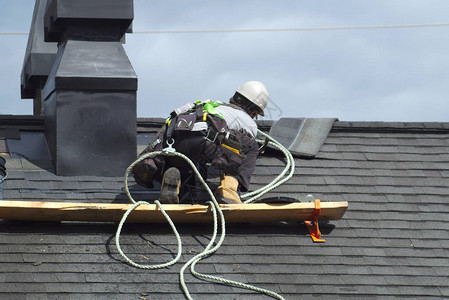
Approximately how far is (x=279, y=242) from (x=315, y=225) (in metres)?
0.35

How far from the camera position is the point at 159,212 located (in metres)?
5.77

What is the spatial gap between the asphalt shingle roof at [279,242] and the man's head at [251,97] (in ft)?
1.62

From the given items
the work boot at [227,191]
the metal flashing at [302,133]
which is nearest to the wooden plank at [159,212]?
the work boot at [227,191]

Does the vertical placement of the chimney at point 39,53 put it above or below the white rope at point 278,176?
below

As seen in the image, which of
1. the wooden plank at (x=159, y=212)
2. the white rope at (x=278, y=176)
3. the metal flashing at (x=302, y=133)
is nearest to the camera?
the wooden plank at (x=159, y=212)

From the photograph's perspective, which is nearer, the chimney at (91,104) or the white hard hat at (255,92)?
the chimney at (91,104)

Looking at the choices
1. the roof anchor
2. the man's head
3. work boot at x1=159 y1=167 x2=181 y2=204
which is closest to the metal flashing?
the man's head

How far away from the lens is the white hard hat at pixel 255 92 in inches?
278

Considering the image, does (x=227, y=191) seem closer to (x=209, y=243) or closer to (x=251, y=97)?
(x=209, y=243)

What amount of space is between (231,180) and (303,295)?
4.59ft

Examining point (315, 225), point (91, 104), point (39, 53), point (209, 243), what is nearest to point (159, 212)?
point (209, 243)

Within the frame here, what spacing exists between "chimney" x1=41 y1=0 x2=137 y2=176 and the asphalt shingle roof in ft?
0.51

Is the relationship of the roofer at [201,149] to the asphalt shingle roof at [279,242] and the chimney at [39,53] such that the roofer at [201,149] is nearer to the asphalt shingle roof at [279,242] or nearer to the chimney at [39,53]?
the asphalt shingle roof at [279,242]

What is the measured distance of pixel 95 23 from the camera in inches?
283
